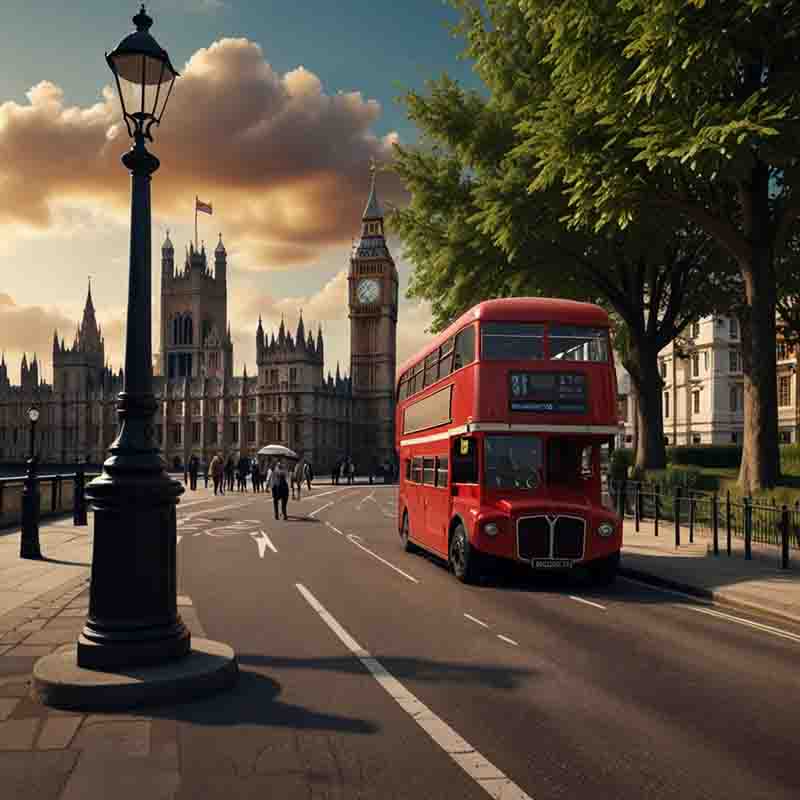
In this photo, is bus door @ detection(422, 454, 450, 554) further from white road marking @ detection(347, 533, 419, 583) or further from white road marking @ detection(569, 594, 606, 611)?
white road marking @ detection(569, 594, 606, 611)

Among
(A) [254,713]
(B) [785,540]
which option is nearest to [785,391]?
(B) [785,540]

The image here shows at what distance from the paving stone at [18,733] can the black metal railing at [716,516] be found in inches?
498

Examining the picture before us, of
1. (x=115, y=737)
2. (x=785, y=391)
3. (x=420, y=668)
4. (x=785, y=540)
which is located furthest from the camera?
(x=785, y=391)

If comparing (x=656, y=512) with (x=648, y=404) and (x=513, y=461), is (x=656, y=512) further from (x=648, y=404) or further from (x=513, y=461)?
(x=513, y=461)

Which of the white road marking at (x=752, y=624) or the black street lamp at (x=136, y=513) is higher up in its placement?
the black street lamp at (x=136, y=513)

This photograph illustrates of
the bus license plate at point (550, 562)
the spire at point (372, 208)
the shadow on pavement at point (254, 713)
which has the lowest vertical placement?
the shadow on pavement at point (254, 713)

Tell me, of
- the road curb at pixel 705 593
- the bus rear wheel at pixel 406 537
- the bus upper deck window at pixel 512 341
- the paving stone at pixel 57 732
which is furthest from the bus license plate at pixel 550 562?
the paving stone at pixel 57 732

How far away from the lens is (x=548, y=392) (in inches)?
538

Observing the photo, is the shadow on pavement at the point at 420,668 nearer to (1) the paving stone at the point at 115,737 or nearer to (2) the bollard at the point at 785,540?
(1) the paving stone at the point at 115,737

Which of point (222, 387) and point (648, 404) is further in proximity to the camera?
point (222, 387)

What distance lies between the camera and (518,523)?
13203 millimetres

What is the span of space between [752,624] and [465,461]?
520 cm

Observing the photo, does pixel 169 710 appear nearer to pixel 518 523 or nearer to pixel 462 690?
pixel 462 690

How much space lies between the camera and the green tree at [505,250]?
83.8 feet
